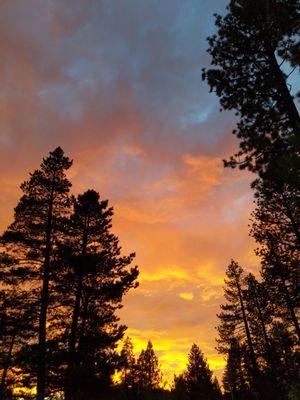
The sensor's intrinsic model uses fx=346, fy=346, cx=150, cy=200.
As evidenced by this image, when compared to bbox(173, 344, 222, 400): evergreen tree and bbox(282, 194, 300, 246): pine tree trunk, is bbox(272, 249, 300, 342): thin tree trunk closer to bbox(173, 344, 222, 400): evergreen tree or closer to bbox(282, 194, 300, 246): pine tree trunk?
bbox(282, 194, 300, 246): pine tree trunk

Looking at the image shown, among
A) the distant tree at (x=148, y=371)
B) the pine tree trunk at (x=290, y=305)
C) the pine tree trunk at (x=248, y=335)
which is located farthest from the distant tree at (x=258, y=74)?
the distant tree at (x=148, y=371)

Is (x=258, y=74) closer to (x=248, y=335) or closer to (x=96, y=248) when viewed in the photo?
(x=96, y=248)

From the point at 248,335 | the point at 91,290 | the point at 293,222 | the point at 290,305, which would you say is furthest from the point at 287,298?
the point at 91,290

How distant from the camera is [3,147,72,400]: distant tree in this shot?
56.1 feet

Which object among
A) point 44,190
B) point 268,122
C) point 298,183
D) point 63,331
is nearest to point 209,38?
point 268,122

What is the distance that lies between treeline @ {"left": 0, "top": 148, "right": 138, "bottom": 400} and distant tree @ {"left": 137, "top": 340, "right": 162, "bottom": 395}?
5979cm

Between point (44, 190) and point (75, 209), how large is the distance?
231cm

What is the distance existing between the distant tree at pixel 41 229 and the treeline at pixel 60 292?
5cm

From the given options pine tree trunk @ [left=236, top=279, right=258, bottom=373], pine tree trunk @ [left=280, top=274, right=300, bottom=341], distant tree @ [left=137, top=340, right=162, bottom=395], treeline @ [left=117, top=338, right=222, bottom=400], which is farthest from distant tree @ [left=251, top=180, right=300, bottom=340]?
distant tree @ [left=137, top=340, right=162, bottom=395]

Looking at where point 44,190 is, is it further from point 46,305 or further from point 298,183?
point 298,183

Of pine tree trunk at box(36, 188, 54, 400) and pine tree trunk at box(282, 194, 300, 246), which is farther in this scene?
pine tree trunk at box(282, 194, 300, 246)

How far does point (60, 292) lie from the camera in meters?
18.9

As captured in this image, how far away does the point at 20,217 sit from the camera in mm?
18906

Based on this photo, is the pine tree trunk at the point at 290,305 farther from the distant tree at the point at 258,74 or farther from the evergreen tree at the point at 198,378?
the evergreen tree at the point at 198,378
